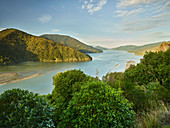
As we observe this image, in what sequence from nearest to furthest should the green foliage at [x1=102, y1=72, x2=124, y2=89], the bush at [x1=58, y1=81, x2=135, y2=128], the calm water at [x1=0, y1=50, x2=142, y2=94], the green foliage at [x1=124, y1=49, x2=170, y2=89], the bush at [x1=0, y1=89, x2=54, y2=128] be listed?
the bush at [x1=0, y1=89, x2=54, y2=128]
the bush at [x1=58, y1=81, x2=135, y2=128]
the green foliage at [x1=102, y1=72, x2=124, y2=89]
the green foliage at [x1=124, y1=49, x2=170, y2=89]
the calm water at [x1=0, y1=50, x2=142, y2=94]

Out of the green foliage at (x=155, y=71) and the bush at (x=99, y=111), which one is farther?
the green foliage at (x=155, y=71)

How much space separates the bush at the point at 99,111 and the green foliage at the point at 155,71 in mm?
3486

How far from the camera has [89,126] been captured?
1.75 meters

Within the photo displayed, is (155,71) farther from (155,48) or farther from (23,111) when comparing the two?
(155,48)

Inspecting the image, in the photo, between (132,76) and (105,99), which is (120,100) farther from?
(132,76)

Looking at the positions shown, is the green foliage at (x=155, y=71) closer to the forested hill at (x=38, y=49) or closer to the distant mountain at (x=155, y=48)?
the distant mountain at (x=155, y=48)

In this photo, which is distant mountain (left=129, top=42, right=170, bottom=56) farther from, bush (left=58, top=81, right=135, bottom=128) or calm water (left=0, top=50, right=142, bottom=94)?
bush (left=58, top=81, right=135, bottom=128)

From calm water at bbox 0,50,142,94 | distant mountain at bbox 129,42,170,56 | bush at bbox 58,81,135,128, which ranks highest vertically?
distant mountain at bbox 129,42,170,56

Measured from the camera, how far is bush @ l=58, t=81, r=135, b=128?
1.77 meters

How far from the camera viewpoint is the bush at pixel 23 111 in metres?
1.50

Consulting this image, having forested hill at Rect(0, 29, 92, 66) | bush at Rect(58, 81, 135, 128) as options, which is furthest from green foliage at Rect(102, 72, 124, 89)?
forested hill at Rect(0, 29, 92, 66)

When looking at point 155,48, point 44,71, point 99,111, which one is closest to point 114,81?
point 99,111

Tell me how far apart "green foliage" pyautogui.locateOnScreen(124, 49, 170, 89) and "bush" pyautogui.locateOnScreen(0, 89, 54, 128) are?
485cm

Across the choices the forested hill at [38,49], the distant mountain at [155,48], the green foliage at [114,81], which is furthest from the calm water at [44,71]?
the forested hill at [38,49]
